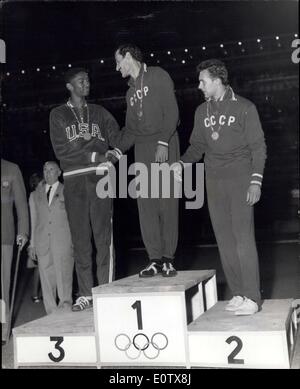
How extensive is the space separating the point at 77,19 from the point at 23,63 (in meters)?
1.83

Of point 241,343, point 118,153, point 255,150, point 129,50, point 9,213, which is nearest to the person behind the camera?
point 241,343

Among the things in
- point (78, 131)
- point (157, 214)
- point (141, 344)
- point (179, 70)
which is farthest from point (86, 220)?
point (179, 70)

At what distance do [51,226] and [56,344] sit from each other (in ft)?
6.00

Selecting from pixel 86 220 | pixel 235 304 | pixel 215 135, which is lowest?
pixel 235 304

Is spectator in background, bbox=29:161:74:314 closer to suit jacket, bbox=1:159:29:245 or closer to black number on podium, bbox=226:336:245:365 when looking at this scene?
suit jacket, bbox=1:159:29:245

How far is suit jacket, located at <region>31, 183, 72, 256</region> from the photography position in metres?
5.04

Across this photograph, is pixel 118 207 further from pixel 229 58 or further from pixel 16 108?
pixel 229 58

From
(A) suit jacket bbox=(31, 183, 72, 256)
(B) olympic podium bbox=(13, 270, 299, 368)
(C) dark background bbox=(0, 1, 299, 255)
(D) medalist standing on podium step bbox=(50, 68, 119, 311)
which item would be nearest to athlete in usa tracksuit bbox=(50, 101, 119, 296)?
(D) medalist standing on podium step bbox=(50, 68, 119, 311)

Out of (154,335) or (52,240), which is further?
(52,240)

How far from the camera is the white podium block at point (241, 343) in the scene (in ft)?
9.86

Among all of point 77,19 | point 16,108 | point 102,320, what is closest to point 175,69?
point 77,19

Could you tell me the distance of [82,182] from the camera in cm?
391

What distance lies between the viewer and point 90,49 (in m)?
9.27

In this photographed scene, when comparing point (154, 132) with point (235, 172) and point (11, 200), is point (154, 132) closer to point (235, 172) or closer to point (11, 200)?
point (235, 172)
